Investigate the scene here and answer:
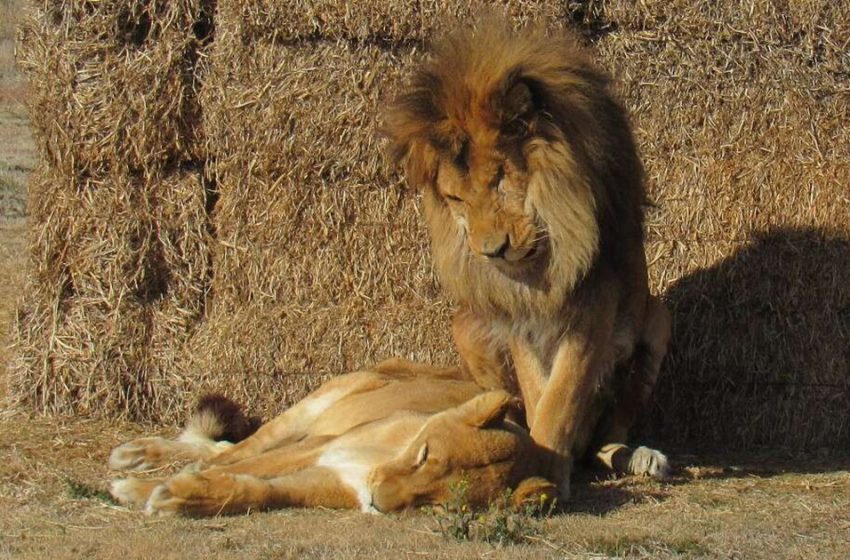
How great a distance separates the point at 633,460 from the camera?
5820 millimetres

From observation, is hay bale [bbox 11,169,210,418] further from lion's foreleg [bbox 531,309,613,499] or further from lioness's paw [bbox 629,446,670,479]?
lioness's paw [bbox 629,446,670,479]

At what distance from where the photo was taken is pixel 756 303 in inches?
261

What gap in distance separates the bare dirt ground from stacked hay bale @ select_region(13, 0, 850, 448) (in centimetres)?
53

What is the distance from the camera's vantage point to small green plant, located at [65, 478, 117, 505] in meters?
4.97

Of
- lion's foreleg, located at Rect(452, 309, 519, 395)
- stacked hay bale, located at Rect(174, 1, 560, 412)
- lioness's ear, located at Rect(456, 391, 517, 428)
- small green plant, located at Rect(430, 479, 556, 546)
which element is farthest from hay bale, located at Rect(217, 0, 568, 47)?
small green plant, located at Rect(430, 479, 556, 546)

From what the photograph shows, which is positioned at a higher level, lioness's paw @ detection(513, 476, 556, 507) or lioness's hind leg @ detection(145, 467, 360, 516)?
lioness's paw @ detection(513, 476, 556, 507)

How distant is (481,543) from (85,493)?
5.65 ft

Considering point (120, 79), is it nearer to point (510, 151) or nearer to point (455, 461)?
point (510, 151)

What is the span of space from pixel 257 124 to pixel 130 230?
0.85 meters

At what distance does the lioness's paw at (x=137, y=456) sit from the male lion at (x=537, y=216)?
4.70 ft

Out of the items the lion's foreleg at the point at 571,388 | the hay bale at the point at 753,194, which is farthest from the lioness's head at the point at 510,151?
the hay bale at the point at 753,194

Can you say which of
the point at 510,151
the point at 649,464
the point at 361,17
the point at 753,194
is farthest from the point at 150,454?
the point at 753,194

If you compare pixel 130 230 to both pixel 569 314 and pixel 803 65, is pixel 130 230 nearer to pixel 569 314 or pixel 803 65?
pixel 569 314

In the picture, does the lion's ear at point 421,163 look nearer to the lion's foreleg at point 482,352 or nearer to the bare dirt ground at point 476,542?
the lion's foreleg at point 482,352
